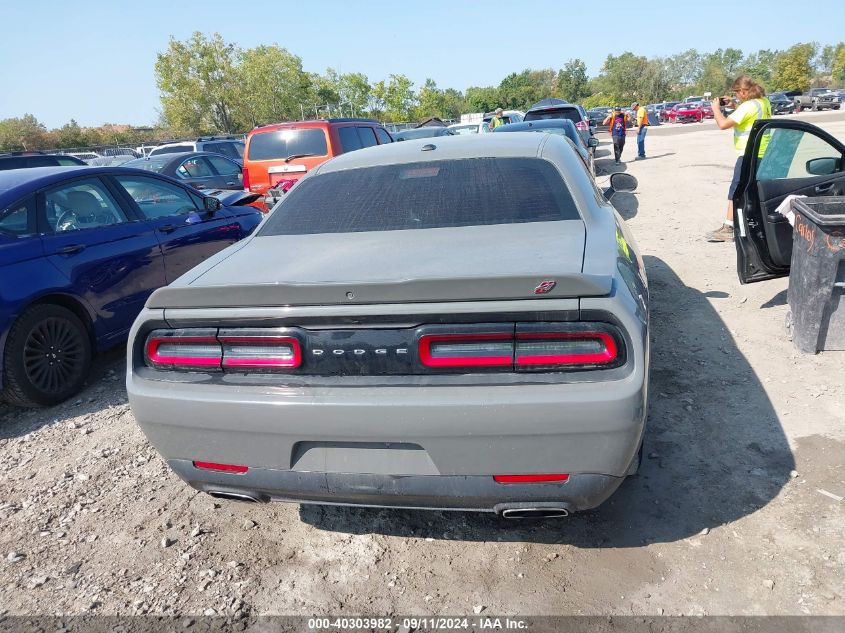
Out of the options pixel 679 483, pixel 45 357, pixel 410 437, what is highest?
pixel 410 437

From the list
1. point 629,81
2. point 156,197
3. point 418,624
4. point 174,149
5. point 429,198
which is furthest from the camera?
point 629,81

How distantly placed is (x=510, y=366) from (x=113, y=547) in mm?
2073

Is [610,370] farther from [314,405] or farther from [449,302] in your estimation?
[314,405]

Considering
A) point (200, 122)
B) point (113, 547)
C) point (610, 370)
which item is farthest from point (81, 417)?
point (200, 122)

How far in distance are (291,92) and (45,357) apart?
176 ft

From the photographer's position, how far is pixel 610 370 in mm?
2078

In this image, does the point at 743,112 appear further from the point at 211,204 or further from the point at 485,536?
the point at 485,536

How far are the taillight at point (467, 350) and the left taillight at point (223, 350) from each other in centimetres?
48

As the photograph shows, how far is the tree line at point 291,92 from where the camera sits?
154 feet

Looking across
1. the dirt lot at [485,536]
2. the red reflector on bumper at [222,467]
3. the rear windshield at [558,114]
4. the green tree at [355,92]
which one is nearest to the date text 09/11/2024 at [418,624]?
the dirt lot at [485,536]

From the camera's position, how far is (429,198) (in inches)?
126

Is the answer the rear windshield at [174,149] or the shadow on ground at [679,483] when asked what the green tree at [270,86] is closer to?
the rear windshield at [174,149]

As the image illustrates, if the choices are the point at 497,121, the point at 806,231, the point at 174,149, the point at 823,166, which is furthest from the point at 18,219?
the point at 174,149

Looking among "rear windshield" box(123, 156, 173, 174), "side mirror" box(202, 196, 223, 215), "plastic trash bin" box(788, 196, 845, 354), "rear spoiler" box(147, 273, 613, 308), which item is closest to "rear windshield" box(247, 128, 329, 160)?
"rear windshield" box(123, 156, 173, 174)
